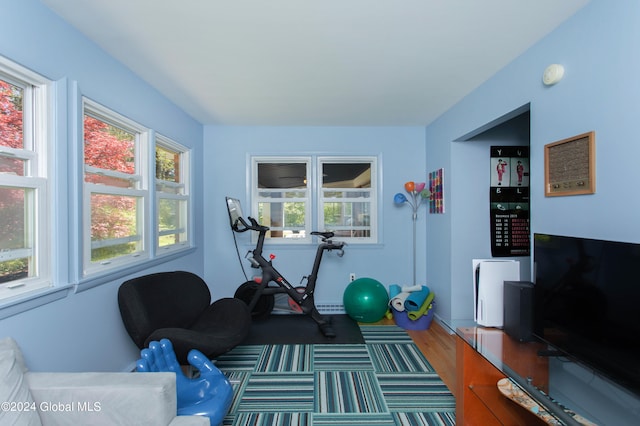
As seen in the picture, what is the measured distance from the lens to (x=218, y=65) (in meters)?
2.20

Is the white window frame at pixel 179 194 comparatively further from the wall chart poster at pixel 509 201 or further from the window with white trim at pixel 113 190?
the wall chart poster at pixel 509 201

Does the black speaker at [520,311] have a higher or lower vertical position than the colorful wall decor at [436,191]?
lower

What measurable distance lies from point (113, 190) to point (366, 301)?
9.09 feet

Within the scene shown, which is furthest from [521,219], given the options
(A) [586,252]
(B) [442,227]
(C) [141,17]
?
(C) [141,17]

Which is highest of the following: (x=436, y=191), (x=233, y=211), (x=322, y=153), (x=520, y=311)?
(x=322, y=153)

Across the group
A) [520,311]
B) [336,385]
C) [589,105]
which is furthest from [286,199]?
[589,105]

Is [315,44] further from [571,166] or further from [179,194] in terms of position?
[179,194]

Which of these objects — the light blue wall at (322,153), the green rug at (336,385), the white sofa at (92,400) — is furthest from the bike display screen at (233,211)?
the white sofa at (92,400)

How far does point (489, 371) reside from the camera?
1658mm

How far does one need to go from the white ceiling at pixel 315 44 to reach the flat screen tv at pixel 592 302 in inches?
54.3

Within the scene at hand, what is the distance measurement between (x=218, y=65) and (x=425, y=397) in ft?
9.96

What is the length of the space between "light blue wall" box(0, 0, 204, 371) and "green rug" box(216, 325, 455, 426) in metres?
1.01

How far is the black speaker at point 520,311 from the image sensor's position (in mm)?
1649

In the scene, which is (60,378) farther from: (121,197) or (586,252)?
(586,252)
